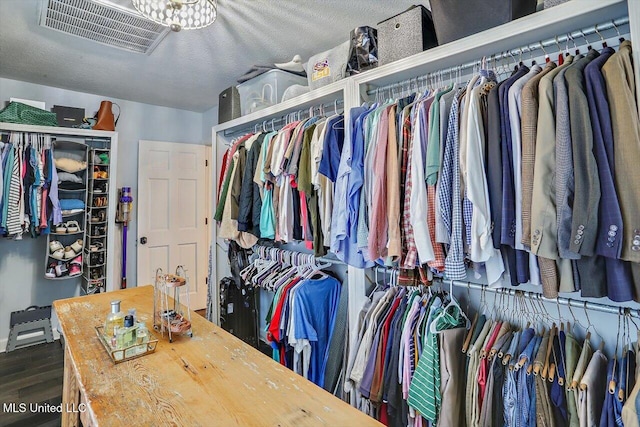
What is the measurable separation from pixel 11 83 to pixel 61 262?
1779 mm

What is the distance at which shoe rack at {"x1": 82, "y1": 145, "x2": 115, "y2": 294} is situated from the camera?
3268 millimetres

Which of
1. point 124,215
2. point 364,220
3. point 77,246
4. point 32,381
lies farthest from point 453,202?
point 124,215

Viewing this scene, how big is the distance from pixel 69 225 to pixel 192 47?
210cm

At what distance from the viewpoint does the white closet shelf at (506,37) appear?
1141mm

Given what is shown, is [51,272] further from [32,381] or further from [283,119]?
[283,119]

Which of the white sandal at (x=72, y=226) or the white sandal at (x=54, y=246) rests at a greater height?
the white sandal at (x=72, y=226)

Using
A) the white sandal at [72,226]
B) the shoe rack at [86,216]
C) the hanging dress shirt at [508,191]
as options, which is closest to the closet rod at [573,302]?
the hanging dress shirt at [508,191]

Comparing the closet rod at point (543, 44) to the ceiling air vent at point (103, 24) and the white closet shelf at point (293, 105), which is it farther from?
the ceiling air vent at point (103, 24)

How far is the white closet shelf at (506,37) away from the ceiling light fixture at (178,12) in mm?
840

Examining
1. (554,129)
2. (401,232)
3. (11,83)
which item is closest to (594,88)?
(554,129)

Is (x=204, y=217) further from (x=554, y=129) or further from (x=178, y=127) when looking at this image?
(x=554, y=129)

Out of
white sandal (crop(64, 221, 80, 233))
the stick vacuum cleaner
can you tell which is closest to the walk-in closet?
white sandal (crop(64, 221, 80, 233))

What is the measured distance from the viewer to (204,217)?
4289mm

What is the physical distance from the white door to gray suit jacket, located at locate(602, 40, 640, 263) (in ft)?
13.1
